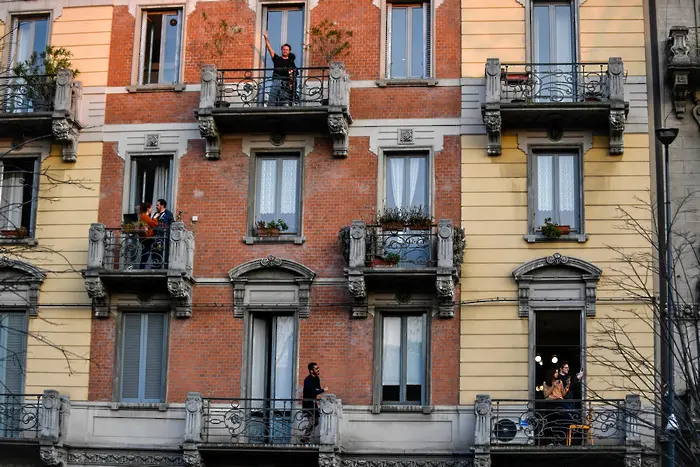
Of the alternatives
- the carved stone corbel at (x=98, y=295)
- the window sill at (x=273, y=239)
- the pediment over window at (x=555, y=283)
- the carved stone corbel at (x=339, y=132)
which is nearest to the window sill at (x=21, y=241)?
the carved stone corbel at (x=98, y=295)

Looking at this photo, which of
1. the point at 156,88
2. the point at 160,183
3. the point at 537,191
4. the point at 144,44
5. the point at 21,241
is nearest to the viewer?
the point at 537,191

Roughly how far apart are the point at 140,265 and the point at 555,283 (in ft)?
29.9

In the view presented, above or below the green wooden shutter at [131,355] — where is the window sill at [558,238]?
above

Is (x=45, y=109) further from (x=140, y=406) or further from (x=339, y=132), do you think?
(x=140, y=406)

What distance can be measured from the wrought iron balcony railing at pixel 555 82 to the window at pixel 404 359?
5372 mm

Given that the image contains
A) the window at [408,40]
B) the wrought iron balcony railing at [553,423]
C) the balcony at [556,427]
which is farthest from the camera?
the window at [408,40]

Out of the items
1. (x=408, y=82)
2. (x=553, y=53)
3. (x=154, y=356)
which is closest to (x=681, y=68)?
(x=553, y=53)

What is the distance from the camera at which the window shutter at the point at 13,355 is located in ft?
97.8

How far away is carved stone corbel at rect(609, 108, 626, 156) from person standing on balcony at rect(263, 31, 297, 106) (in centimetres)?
709

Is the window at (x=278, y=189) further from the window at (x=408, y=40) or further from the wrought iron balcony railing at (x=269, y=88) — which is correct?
the window at (x=408, y=40)

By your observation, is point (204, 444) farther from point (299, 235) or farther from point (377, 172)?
point (377, 172)

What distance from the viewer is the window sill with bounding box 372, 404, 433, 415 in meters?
28.2

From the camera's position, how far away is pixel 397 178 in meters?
29.9

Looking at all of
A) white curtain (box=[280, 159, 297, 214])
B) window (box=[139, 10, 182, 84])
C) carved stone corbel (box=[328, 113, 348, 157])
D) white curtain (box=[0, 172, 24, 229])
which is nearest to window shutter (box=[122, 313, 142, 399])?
white curtain (box=[0, 172, 24, 229])
